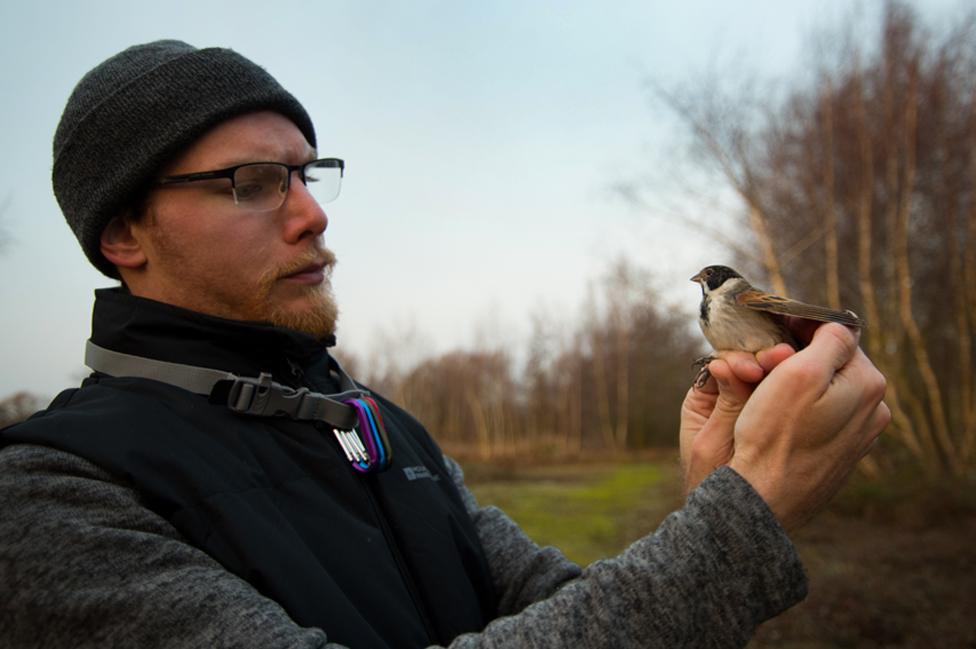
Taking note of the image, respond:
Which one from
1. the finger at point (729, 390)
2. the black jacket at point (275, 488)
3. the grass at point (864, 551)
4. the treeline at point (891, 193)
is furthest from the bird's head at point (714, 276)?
the treeline at point (891, 193)

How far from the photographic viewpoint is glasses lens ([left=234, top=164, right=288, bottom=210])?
6.76 feet

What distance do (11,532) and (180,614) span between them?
0.36 metres

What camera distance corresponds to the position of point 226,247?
6.67ft

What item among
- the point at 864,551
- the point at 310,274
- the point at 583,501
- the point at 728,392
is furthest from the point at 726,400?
the point at 583,501

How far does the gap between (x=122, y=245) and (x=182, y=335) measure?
0.52m

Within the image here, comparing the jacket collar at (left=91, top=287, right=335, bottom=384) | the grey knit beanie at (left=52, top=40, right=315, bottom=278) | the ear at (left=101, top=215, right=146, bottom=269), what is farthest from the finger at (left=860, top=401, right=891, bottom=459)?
the ear at (left=101, top=215, right=146, bottom=269)

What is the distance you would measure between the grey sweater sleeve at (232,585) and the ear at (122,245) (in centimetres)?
86

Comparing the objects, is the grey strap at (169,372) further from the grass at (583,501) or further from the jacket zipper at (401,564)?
the grass at (583,501)

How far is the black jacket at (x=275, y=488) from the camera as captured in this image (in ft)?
4.90

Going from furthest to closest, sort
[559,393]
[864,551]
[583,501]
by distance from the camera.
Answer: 1. [559,393]
2. [583,501]
3. [864,551]

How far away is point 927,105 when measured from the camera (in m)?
13.5

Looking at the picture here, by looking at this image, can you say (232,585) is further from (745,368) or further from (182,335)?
(745,368)

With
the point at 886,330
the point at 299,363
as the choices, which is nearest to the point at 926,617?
the point at 886,330

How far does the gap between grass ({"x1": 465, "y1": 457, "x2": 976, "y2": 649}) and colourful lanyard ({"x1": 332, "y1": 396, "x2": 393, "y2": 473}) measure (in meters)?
1.07
